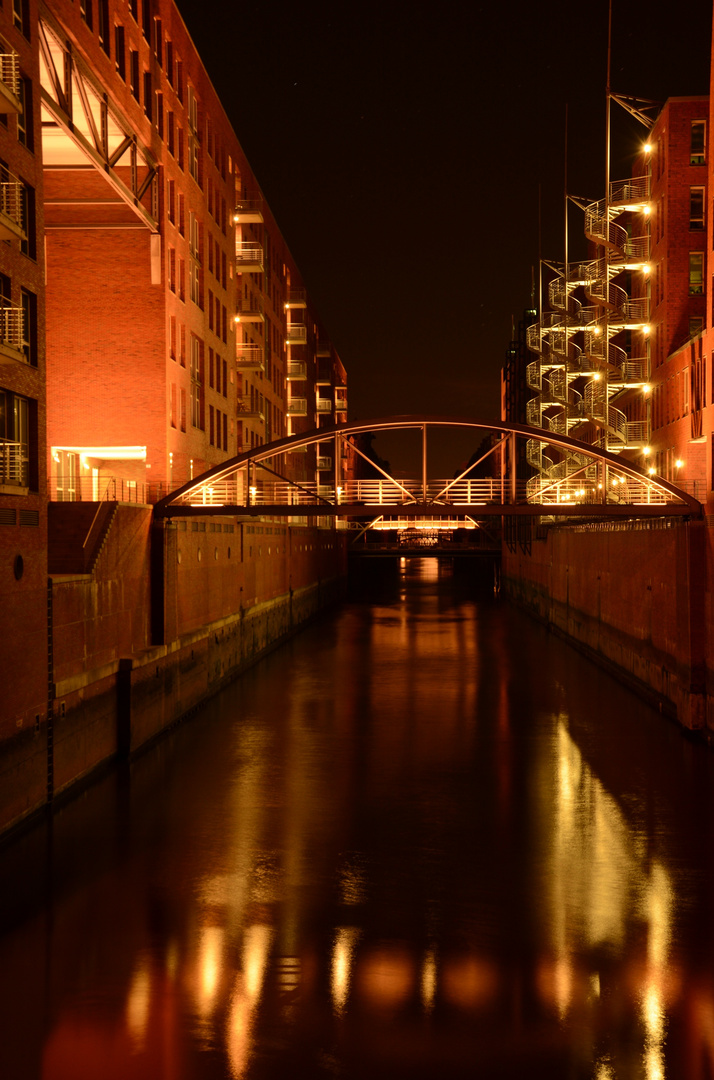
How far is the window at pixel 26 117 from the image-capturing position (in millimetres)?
16859

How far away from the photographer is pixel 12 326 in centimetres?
1633

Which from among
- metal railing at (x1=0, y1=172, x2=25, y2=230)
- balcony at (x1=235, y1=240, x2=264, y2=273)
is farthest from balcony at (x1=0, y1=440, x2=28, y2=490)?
balcony at (x1=235, y1=240, x2=264, y2=273)

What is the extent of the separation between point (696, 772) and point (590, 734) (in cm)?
495

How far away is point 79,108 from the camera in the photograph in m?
23.8

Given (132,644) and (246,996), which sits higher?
(132,644)

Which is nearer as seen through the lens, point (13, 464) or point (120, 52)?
point (13, 464)

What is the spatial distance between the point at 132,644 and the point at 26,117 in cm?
1096

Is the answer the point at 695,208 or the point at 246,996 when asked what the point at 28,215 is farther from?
the point at 695,208

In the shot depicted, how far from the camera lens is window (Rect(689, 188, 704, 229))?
3438 centimetres

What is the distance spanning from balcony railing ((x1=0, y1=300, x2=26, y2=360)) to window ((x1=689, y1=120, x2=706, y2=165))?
85.8ft

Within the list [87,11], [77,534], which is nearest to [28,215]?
[77,534]

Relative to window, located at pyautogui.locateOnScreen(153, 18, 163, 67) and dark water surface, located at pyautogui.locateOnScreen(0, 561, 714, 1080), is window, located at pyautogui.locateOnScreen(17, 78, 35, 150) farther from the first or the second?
window, located at pyautogui.locateOnScreen(153, 18, 163, 67)

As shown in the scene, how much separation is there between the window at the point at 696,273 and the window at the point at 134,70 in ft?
62.5

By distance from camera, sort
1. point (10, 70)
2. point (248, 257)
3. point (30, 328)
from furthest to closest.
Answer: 1. point (248, 257)
2. point (30, 328)
3. point (10, 70)
